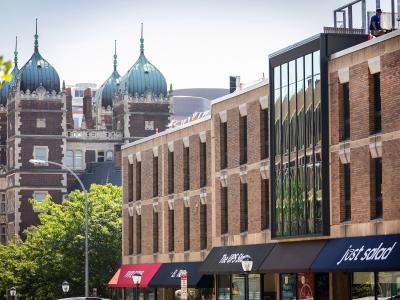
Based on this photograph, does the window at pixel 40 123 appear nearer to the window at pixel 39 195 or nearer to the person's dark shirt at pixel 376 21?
the window at pixel 39 195

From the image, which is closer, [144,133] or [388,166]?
[388,166]

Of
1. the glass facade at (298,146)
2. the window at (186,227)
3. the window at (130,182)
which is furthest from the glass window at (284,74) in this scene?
the window at (130,182)

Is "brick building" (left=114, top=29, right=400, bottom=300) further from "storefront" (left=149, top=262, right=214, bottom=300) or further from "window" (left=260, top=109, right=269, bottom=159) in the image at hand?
"storefront" (left=149, top=262, right=214, bottom=300)

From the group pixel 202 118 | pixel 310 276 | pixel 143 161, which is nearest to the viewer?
pixel 310 276

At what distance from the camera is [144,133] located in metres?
155

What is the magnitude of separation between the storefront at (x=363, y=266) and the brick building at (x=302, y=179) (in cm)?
5

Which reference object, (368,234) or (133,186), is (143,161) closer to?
(133,186)

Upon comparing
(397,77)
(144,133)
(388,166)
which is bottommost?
(388,166)

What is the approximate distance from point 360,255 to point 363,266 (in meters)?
0.89

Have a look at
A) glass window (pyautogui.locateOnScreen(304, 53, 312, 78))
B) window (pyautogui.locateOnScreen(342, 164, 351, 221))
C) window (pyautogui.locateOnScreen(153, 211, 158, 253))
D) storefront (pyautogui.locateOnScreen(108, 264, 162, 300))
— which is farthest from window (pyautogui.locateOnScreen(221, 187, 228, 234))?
window (pyautogui.locateOnScreen(342, 164, 351, 221))

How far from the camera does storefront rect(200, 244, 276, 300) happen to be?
52.6 meters

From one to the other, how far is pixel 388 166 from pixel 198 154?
66.3 ft

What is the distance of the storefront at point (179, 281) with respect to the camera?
59.6 m

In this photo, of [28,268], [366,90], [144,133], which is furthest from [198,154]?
[144,133]
